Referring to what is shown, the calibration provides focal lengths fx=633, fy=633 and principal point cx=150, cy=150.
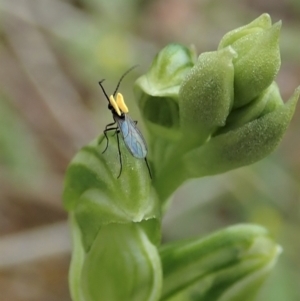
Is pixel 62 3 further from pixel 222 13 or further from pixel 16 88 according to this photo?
pixel 222 13

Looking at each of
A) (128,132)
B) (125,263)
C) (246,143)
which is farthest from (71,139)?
(246,143)

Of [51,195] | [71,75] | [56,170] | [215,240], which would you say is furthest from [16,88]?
[215,240]

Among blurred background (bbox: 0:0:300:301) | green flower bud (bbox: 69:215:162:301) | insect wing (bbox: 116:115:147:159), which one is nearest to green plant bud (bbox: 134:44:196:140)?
insect wing (bbox: 116:115:147:159)

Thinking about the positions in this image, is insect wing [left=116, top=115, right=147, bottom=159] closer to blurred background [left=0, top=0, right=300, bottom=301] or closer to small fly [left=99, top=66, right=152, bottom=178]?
small fly [left=99, top=66, right=152, bottom=178]

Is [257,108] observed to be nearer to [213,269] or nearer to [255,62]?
[255,62]

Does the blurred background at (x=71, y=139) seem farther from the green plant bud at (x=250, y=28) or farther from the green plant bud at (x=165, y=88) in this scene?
the green plant bud at (x=250, y=28)
